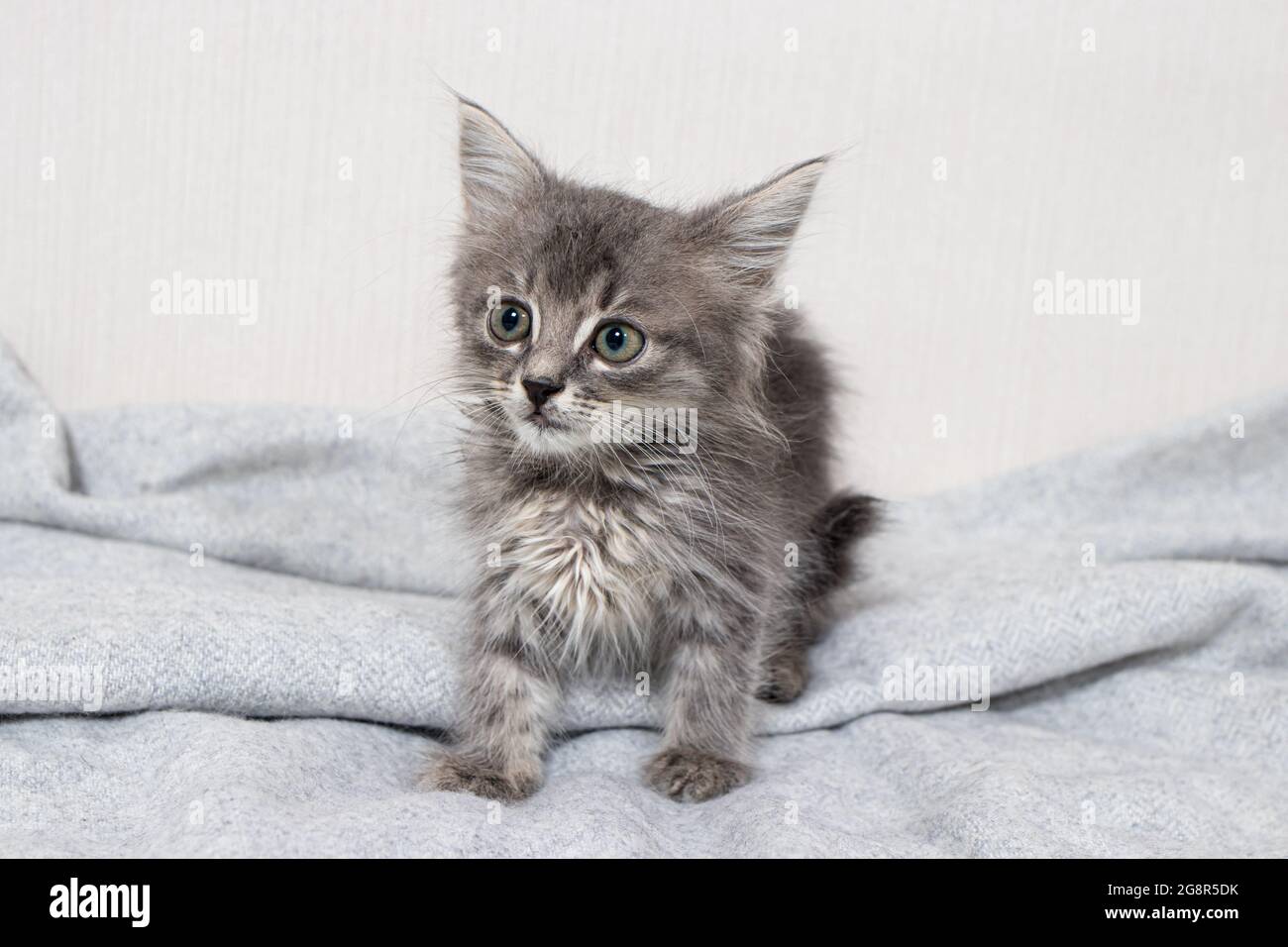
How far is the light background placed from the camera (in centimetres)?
266

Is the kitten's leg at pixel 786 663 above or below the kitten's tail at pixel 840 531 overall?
below

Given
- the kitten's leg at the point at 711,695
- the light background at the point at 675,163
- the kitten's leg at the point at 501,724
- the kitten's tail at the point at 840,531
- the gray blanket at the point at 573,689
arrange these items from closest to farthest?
the gray blanket at the point at 573,689 → the kitten's leg at the point at 501,724 → the kitten's leg at the point at 711,695 → the kitten's tail at the point at 840,531 → the light background at the point at 675,163

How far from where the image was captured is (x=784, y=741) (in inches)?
75.5

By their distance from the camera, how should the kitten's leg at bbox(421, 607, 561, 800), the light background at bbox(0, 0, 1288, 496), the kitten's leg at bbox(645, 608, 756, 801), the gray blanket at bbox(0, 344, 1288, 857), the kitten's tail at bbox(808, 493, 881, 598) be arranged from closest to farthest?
the gray blanket at bbox(0, 344, 1288, 857)
the kitten's leg at bbox(421, 607, 561, 800)
the kitten's leg at bbox(645, 608, 756, 801)
the kitten's tail at bbox(808, 493, 881, 598)
the light background at bbox(0, 0, 1288, 496)

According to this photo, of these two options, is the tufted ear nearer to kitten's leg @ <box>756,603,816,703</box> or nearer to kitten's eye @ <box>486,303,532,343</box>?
kitten's eye @ <box>486,303,532,343</box>

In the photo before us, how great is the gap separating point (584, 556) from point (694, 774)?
36 cm

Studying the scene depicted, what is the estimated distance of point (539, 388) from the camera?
1.50 m

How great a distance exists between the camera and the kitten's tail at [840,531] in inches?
82.9

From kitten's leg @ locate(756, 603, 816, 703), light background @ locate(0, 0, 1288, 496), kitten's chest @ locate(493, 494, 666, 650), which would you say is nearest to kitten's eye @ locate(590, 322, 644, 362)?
kitten's chest @ locate(493, 494, 666, 650)

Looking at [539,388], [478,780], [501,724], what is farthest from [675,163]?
[478,780]

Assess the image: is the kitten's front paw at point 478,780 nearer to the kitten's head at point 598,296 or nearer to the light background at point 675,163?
the kitten's head at point 598,296

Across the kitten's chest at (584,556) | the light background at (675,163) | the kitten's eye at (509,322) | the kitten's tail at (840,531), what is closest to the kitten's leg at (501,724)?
the kitten's chest at (584,556)

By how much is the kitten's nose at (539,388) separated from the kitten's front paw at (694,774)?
1.92ft

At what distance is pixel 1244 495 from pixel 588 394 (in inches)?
71.6
